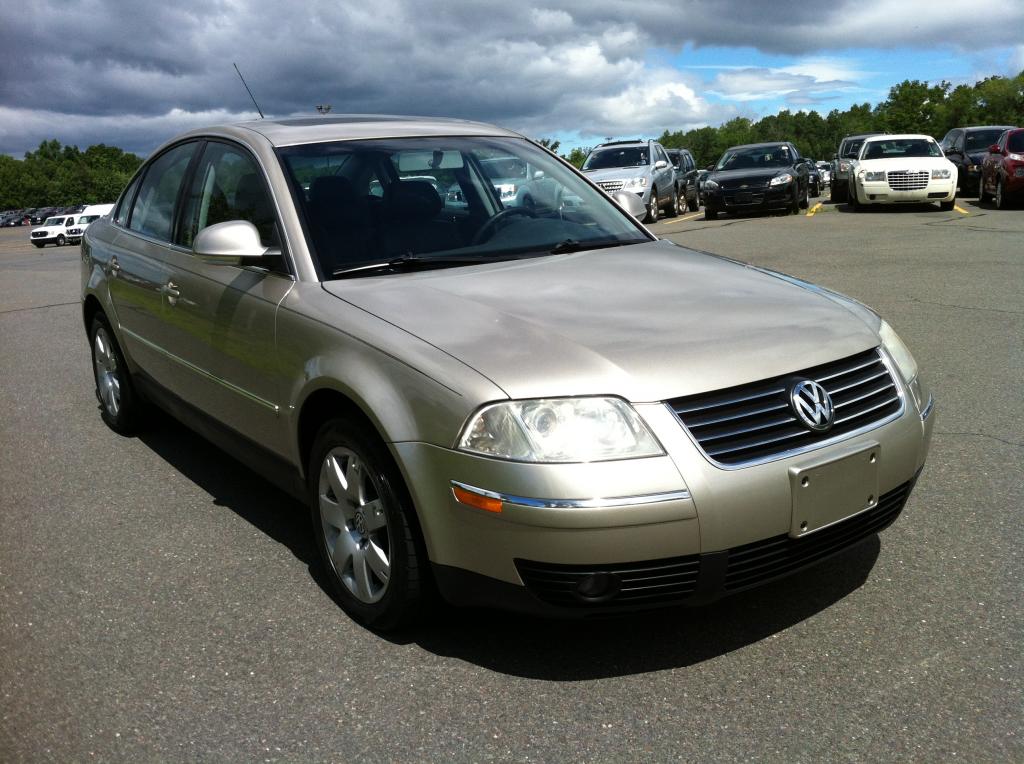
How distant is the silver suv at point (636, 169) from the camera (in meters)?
22.4

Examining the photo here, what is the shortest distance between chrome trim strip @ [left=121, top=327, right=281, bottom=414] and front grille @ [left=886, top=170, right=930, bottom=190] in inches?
750

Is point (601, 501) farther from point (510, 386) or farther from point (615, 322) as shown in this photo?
point (615, 322)

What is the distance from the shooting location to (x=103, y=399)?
6.18 m

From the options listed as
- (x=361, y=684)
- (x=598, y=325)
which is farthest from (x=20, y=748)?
(x=598, y=325)

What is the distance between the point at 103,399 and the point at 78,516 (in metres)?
1.66

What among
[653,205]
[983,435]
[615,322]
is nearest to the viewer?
[615,322]

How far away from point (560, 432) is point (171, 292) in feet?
8.29

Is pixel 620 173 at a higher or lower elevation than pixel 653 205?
higher

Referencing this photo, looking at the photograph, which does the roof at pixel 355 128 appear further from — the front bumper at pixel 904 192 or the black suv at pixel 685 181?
the black suv at pixel 685 181

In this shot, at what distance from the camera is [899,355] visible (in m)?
3.47

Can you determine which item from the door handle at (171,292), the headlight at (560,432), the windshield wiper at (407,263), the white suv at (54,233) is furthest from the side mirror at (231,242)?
the white suv at (54,233)

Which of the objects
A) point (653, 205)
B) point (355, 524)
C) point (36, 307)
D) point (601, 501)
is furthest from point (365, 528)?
point (653, 205)

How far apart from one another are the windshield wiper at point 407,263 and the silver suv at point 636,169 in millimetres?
18328

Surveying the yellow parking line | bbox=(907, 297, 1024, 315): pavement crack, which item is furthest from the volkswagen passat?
the yellow parking line
